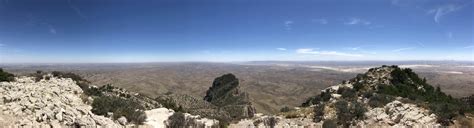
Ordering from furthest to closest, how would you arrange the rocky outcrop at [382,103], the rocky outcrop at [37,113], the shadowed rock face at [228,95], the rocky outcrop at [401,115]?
the shadowed rock face at [228,95], the rocky outcrop at [382,103], the rocky outcrop at [401,115], the rocky outcrop at [37,113]

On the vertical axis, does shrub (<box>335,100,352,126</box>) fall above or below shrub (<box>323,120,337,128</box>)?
above

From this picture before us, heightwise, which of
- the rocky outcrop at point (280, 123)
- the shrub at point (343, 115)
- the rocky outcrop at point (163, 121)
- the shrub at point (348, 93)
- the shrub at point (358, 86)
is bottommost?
the rocky outcrop at point (280, 123)

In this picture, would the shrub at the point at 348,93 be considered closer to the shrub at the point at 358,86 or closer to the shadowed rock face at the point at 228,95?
the shrub at the point at 358,86

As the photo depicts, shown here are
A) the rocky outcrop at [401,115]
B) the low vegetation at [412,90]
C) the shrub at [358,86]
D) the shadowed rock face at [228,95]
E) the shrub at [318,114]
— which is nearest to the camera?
the rocky outcrop at [401,115]

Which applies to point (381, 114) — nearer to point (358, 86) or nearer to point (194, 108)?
point (358, 86)

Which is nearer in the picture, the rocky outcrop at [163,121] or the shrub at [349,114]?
the rocky outcrop at [163,121]

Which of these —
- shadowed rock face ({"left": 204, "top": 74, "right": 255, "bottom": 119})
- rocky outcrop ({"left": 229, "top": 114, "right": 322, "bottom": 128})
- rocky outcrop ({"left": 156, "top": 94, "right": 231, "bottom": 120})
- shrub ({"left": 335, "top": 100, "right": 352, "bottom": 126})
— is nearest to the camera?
shrub ({"left": 335, "top": 100, "right": 352, "bottom": 126})

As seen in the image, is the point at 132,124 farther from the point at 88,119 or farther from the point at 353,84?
the point at 353,84

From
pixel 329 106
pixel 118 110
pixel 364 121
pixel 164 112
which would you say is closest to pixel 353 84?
pixel 329 106

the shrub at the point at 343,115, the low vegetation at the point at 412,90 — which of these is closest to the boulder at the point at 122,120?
the shrub at the point at 343,115

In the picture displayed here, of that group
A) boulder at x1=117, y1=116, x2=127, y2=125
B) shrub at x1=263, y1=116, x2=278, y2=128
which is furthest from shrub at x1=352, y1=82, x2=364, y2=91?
boulder at x1=117, y1=116, x2=127, y2=125

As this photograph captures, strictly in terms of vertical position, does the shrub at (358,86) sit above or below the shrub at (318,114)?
above

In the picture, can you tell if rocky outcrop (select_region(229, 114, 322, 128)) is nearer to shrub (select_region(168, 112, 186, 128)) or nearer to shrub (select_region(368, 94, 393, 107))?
shrub (select_region(168, 112, 186, 128))

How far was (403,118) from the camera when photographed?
2247 cm
